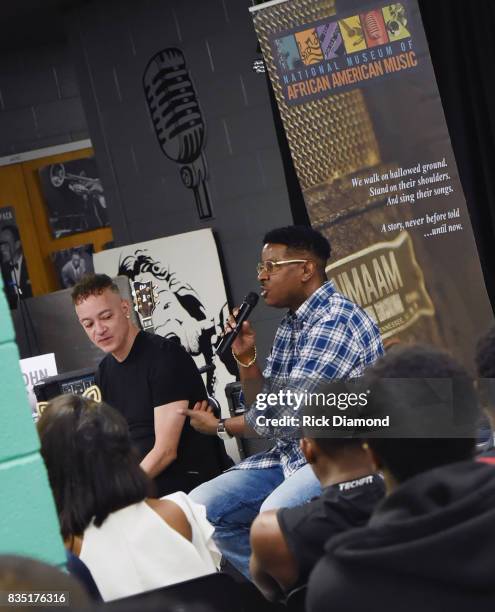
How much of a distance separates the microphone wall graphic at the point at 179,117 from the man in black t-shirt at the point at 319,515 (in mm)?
3182

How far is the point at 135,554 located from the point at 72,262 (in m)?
5.41

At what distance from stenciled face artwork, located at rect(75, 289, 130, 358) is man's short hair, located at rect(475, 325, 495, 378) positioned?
1.44m

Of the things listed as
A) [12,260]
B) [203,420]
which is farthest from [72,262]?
[203,420]

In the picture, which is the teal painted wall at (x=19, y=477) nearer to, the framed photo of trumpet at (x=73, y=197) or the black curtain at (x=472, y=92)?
the black curtain at (x=472, y=92)

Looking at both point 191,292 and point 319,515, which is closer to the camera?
point 319,515

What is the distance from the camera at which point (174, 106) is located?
16.9 ft

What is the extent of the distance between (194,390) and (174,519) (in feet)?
4.02

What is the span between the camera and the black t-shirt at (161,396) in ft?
10.3

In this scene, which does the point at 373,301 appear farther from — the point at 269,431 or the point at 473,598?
the point at 473,598

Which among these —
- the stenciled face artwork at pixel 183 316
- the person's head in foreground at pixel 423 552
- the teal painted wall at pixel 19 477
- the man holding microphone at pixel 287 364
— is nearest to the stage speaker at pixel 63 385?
the man holding microphone at pixel 287 364

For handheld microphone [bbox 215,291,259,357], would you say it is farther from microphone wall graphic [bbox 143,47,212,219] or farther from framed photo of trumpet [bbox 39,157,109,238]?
framed photo of trumpet [bbox 39,157,109,238]

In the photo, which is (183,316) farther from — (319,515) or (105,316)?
(319,515)

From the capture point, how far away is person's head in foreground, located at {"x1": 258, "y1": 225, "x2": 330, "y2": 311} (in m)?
3.10

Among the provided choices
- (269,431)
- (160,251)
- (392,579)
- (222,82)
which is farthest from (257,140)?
(392,579)
